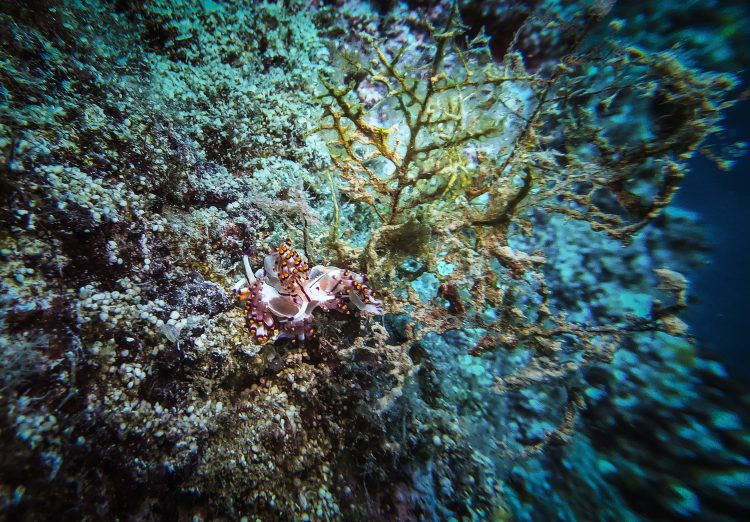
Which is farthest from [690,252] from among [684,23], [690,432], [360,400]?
[360,400]

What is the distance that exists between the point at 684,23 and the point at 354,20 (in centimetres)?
438

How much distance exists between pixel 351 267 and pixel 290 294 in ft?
2.38

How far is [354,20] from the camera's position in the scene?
124 inches

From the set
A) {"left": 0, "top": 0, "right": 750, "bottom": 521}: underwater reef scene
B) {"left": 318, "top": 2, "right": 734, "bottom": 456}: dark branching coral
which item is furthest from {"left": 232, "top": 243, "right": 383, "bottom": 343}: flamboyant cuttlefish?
{"left": 318, "top": 2, "right": 734, "bottom": 456}: dark branching coral

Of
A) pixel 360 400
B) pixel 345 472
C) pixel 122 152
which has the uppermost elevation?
pixel 122 152

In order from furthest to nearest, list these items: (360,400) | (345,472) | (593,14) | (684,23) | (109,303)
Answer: (684,23) < (593,14) < (360,400) < (345,472) < (109,303)

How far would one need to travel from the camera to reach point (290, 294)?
7.59 ft

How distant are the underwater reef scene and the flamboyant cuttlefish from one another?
0.02m

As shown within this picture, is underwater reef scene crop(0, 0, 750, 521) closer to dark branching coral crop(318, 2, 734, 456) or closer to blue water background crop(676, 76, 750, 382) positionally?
dark branching coral crop(318, 2, 734, 456)

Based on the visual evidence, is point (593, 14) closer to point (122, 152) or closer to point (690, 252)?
point (690, 252)

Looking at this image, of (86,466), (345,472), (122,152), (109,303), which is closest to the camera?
(86,466)

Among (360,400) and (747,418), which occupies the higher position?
(360,400)

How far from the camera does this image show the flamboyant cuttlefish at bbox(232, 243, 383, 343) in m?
2.23

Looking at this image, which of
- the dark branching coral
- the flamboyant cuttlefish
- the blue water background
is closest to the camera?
the flamboyant cuttlefish
